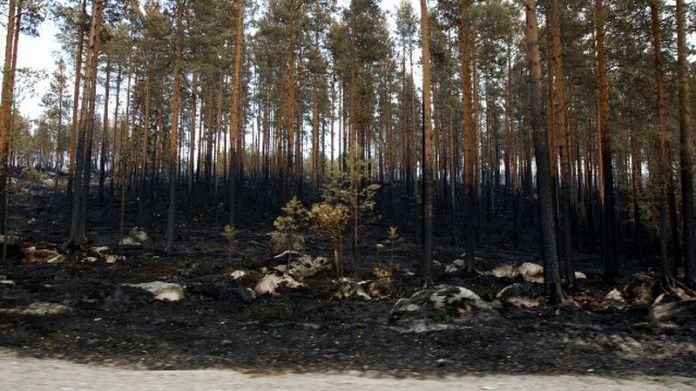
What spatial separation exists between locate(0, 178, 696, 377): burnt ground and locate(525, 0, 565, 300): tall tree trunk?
803 millimetres

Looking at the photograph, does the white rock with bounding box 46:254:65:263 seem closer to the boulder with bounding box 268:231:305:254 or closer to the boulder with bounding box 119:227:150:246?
the boulder with bounding box 119:227:150:246

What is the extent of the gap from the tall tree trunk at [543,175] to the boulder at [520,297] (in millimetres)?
476

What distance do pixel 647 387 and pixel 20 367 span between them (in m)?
7.52

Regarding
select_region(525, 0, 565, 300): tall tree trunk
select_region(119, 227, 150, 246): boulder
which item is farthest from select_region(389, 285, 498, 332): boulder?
select_region(119, 227, 150, 246): boulder

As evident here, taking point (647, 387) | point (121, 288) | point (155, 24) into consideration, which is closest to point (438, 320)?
point (647, 387)

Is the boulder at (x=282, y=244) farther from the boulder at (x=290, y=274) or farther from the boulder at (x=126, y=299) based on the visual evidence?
the boulder at (x=126, y=299)

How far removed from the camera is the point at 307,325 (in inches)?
325

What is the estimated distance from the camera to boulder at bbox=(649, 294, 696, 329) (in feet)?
24.3

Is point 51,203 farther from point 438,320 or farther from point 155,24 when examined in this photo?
point 438,320

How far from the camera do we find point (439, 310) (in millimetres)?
8602

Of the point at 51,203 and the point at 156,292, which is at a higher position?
the point at 51,203

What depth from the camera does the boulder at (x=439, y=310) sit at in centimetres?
816

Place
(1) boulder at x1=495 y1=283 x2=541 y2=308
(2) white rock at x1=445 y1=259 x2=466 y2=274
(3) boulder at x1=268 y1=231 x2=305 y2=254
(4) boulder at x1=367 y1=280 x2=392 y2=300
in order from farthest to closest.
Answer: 1. (3) boulder at x1=268 y1=231 x2=305 y2=254
2. (2) white rock at x1=445 y1=259 x2=466 y2=274
3. (4) boulder at x1=367 y1=280 x2=392 y2=300
4. (1) boulder at x1=495 y1=283 x2=541 y2=308

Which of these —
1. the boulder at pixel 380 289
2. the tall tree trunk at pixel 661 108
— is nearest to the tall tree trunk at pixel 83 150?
the boulder at pixel 380 289
